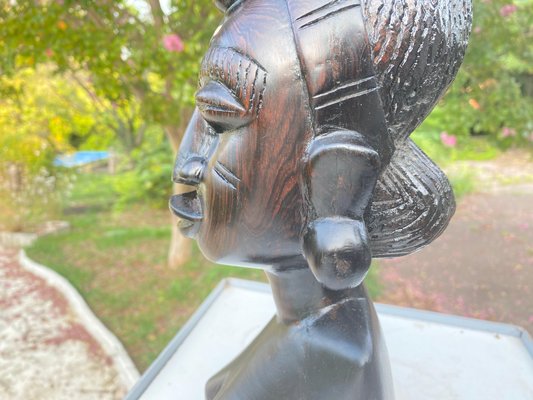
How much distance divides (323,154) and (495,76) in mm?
3165

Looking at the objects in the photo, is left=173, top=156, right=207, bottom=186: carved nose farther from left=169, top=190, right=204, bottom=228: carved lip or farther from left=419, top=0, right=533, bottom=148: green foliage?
left=419, top=0, right=533, bottom=148: green foliage

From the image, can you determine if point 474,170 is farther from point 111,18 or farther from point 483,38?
point 111,18

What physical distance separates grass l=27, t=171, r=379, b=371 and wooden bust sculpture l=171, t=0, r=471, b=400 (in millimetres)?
2286

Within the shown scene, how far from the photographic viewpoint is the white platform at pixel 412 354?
162 cm

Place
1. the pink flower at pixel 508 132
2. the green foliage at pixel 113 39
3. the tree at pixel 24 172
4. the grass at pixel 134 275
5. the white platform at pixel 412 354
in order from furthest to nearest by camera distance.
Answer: the tree at pixel 24 172
the pink flower at pixel 508 132
the grass at pixel 134 275
the green foliage at pixel 113 39
the white platform at pixel 412 354

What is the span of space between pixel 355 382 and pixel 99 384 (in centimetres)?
230

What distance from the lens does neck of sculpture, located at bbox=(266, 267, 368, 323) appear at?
114cm

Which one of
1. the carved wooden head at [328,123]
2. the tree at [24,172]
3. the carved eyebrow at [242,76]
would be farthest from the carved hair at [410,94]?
the tree at [24,172]

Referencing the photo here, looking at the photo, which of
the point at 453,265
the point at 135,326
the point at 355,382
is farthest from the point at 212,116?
the point at 453,265

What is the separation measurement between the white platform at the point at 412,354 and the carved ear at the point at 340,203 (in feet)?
3.27

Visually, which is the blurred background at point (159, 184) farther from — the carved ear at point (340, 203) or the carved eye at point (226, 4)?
the carved ear at point (340, 203)

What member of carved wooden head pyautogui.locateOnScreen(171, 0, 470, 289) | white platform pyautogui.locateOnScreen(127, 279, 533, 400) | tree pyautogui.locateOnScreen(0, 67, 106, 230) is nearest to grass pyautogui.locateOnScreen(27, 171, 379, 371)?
tree pyautogui.locateOnScreen(0, 67, 106, 230)

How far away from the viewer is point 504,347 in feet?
6.15

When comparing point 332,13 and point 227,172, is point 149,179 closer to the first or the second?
point 227,172
